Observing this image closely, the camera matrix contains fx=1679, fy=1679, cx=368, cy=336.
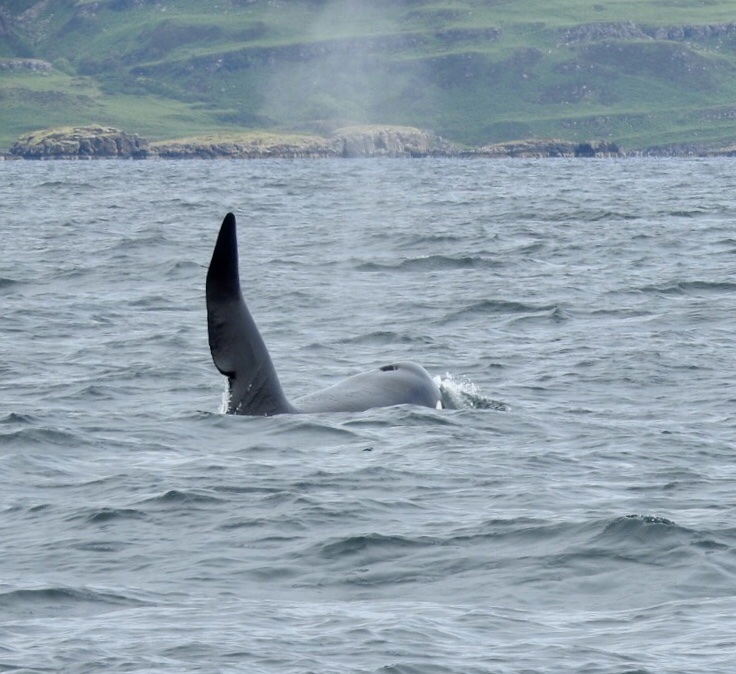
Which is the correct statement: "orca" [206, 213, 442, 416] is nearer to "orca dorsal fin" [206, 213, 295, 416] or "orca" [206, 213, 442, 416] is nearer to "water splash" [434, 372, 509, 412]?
"orca dorsal fin" [206, 213, 295, 416]

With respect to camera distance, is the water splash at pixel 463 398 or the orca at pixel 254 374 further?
the water splash at pixel 463 398

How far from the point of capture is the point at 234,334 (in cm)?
1620

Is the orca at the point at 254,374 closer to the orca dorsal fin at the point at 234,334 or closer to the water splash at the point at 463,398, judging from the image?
the orca dorsal fin at the point at 234,334

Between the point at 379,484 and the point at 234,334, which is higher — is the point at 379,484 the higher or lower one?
the lower one

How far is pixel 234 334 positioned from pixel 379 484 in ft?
7.63

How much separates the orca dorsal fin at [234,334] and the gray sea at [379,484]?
0.38m

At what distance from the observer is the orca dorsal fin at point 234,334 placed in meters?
15.6

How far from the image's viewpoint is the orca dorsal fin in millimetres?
15641

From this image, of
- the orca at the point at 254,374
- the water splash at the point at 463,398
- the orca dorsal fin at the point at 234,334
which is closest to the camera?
the orca dorsal fin at the point at 234,334

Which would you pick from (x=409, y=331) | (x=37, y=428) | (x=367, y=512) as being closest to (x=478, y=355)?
(x=409, y=331)

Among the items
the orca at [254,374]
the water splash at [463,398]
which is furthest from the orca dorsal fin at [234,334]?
the water splash at [463,398]

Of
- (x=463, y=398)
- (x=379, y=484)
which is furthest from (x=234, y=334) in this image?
(x=463, y=398)

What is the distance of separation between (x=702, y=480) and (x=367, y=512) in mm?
3336

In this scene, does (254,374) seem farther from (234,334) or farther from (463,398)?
(463,398)
